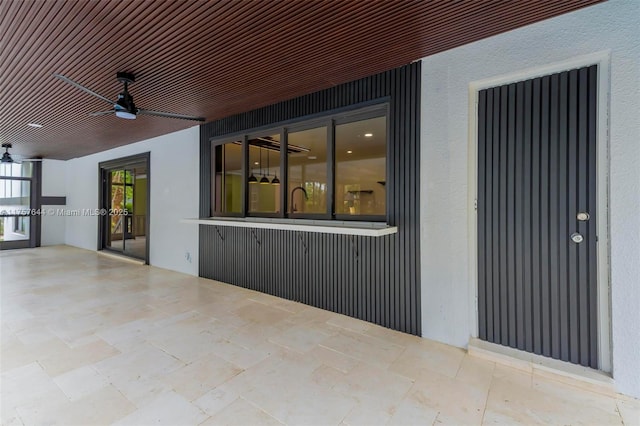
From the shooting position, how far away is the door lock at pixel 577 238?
2240mm

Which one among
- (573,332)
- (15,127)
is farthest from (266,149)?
(15,127)

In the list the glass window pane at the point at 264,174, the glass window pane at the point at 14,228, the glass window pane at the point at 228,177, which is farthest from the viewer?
the glass window pane at the point at 14,228

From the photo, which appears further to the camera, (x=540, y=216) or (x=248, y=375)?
(x=540, y=216)

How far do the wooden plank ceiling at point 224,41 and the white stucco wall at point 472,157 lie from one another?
171mm

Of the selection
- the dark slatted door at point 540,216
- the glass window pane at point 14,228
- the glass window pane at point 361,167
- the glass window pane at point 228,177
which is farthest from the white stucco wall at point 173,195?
the dark slatted door at point 540,216

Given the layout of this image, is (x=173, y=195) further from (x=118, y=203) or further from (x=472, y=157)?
(x=472, y=157)

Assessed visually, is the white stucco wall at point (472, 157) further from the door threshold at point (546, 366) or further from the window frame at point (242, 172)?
the window frame at point (242, 172)

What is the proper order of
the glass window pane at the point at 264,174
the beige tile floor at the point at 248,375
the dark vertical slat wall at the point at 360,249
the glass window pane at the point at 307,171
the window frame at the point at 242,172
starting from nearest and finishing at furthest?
the beige tile floor at the point at 248,375 → the dark vertical slat wall at the point at 360,249 → the glass window pane at the point at 307,171 → the glass window pane at the point at 264,174 → the window frame at the point at 242,172

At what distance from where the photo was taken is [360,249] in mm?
3342

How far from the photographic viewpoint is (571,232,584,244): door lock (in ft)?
7.35

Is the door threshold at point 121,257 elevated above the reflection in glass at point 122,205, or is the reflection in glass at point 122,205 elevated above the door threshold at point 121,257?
the reflection in glass at point 122,205

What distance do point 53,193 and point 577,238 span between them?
11.8m

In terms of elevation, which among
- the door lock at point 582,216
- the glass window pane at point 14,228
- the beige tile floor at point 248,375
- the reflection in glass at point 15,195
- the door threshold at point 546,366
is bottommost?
the beige tile floor at point 248,375

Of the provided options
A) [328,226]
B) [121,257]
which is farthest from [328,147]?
[121,257]
